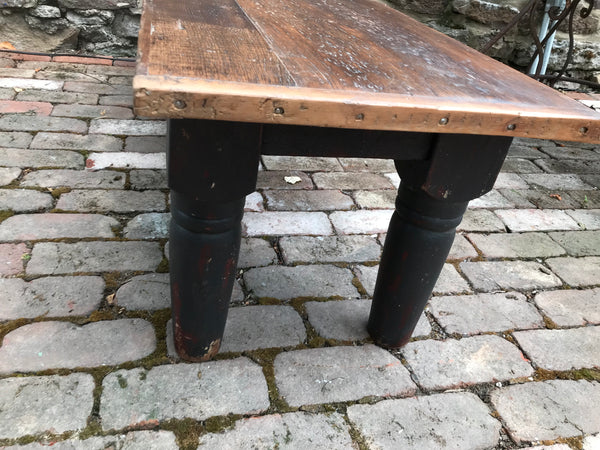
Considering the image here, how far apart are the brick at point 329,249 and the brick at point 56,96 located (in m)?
1.90

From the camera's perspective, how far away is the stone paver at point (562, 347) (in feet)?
5.51

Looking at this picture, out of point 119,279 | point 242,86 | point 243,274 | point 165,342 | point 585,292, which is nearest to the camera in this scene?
point 242,86

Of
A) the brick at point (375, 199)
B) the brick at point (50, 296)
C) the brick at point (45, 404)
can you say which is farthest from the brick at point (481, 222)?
the brick at point (45, 404)

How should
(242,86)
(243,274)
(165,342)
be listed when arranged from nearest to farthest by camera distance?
(242,86) → (165,342) → (243,274)

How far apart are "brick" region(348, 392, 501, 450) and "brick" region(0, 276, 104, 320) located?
2.98 ft

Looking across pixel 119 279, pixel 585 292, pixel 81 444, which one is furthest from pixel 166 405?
pixel 585 292

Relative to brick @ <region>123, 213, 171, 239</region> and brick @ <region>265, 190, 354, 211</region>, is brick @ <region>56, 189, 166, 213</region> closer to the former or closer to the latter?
brick @ <region>123, 213, 171, 239</region>

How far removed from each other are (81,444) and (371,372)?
809 millimetres

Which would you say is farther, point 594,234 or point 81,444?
point 594,234

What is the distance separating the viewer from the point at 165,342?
154 centimetres

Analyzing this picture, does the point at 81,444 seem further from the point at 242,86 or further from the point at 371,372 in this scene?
the point at 242,86

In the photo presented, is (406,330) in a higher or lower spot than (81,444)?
higher

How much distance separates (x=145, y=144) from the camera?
2793 mm

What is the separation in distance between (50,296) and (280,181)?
1.27 meters
